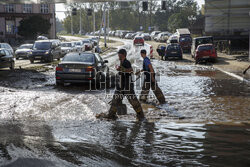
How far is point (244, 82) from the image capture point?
17172 mm

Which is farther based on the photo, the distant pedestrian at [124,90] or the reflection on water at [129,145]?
the distant pedestrian at [124,90]

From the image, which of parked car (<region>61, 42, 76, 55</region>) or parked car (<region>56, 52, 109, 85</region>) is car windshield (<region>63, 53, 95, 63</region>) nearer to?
parked car (<region>56, 52, 109, 85</region>)

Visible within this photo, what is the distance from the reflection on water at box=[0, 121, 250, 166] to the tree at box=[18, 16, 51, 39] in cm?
5849

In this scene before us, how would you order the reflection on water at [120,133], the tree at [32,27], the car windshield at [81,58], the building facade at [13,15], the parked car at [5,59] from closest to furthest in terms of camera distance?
the reflection on water at [120,133], the car windshield at [81,58], the parked car at [5,59], the tree at [32,27], the building facade at [13,15]

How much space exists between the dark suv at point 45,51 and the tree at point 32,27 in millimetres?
33727

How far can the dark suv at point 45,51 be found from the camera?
2936 cm

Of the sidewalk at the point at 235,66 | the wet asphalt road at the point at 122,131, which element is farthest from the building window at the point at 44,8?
the wet asphalt road at the point at 122,131

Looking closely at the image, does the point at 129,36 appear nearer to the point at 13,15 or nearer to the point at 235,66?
the point at 13,15

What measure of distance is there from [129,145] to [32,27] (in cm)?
6056

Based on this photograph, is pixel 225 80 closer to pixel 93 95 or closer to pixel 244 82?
pixel 244 82

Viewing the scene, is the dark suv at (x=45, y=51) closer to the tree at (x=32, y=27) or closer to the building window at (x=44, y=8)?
the tree at (x=32, y=27)

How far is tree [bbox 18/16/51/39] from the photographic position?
211ft

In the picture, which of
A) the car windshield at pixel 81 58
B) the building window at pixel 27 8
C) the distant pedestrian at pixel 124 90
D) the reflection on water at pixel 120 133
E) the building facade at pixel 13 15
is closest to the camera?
the reflection on water at pixel 120 133

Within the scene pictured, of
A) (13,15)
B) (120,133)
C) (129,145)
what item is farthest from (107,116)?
(13,15)
